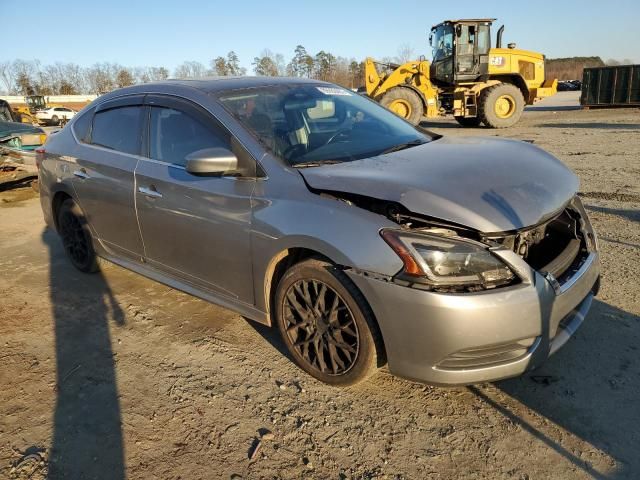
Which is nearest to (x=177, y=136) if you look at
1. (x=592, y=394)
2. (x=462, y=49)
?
(x=592, y=394)

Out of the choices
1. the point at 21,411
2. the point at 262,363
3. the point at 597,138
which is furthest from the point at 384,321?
the point at 597,138

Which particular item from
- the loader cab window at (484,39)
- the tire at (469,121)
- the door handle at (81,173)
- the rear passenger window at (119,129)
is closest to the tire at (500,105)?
the tire at (469,121)

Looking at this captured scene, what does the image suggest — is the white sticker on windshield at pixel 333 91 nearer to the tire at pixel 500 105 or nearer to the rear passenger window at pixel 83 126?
the rear passenger window at pixel 83 126

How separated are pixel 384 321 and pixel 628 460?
3.98ft

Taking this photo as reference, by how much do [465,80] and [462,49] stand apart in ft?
3.57

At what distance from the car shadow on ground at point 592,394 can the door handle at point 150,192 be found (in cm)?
240

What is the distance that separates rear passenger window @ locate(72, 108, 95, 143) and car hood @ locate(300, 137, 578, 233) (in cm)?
258

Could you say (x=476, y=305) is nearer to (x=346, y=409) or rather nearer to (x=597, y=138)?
(x=346, y=409)

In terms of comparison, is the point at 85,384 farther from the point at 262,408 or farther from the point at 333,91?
the point at 333,91

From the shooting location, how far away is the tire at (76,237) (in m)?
4.45

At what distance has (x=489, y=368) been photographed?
234cm

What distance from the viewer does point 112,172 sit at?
3811 millimetres

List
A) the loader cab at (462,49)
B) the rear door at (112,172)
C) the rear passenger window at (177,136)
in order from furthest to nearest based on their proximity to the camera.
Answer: the loader cab at (462,49) → the rear door at (112,172) → the rear passenger window at (177,136)

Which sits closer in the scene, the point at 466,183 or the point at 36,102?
the point at 466,183
